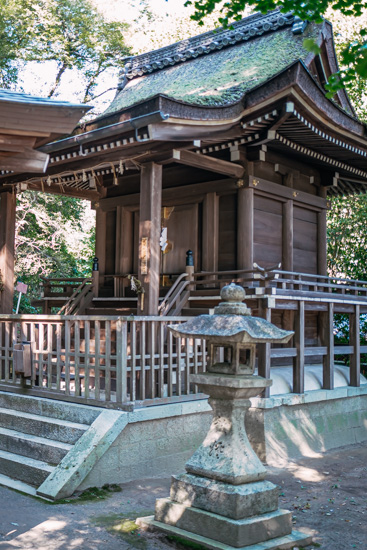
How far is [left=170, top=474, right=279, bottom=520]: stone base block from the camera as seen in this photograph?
16.8 feet

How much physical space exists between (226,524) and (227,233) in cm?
656

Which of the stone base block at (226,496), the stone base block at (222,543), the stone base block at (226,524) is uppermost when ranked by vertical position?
the stone base block at (226,496)

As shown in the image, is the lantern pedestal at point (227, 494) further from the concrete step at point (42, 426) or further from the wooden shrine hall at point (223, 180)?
the wooden shrine hall at point (223, 180)

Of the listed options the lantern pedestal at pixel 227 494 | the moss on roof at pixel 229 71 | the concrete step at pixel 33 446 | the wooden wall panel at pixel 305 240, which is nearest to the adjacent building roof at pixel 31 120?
the lantern pedestal at pixel 227 494

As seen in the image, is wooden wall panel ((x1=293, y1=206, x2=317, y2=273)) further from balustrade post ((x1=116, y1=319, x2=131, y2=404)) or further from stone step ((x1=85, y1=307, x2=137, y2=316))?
balustrade post ((x1=116, y1=319, x2=131, y2=404))

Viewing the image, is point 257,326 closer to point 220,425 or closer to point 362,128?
point 220,425

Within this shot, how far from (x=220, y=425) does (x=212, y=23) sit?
19335mm

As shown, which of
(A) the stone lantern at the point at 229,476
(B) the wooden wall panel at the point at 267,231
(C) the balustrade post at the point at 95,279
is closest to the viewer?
(A) the stone lantern at the point at 229,476

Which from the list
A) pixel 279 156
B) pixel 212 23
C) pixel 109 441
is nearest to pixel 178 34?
pixel 212 23

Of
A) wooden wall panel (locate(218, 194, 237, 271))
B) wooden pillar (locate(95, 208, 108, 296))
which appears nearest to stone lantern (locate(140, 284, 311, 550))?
wooden wall panel (locate(218, 194, 237, 271))

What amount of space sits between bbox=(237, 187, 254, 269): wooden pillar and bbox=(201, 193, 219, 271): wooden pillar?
1.76 ft

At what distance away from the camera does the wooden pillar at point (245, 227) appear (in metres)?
10.5

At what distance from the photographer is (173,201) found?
37.9ft

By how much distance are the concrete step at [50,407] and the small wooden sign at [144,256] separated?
2.27 m
